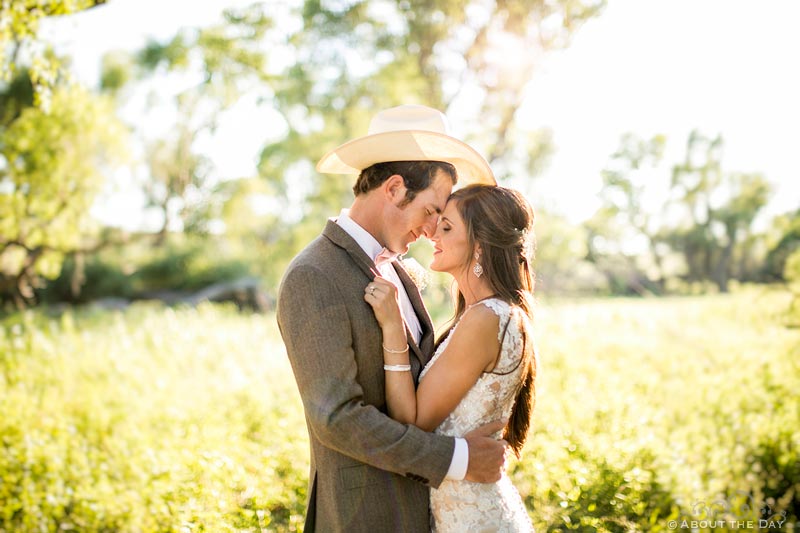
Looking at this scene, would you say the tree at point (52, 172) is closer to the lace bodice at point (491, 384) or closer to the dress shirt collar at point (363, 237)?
the dress shirt collar at point (363, 237)

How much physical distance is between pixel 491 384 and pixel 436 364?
0.85 feet

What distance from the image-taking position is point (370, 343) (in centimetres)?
259

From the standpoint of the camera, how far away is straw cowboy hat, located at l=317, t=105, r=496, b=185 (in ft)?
9.54

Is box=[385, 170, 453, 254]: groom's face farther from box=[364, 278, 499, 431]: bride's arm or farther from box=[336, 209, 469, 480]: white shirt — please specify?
box=[364, 278, 499, 431]: bride's arm

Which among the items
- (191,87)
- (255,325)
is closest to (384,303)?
(255,325)

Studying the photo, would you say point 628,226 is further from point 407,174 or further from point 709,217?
point 407,174

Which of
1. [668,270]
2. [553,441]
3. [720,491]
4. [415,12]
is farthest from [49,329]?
[668,270]

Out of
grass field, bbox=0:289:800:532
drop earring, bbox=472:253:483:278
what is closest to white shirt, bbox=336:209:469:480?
drop earring, bbox=472:253:483:278

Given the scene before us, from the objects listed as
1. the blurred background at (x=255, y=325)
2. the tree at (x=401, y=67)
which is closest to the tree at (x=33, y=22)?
the blurred background at (x=255, y=325)

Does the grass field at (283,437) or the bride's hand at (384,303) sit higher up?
the bride's hand at (384,303)

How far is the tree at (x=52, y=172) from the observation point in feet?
47.6

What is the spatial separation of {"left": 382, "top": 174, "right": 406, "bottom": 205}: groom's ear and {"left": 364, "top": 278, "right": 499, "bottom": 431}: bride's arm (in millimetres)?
484

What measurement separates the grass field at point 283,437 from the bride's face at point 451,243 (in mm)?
1768

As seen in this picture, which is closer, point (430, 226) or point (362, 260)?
point (362, 260)
